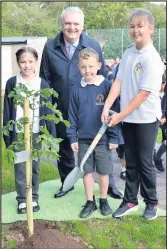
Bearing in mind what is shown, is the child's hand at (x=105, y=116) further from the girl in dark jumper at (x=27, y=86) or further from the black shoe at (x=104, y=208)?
the black shoe at (x=104, y=208)

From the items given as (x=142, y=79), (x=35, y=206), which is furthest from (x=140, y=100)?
(x=35, y=206)

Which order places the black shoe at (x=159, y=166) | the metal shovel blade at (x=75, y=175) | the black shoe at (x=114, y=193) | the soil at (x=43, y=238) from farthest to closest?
1. the black shoe at (x=159, y=166)
2. the black shoe at (x=114, y=193)
3. the metal shovel blade at (x=75, y=175)
4. the soil at (x=43, y=238)

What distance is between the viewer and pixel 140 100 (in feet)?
9.33

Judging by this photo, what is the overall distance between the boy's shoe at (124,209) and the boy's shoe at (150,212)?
0.11 m

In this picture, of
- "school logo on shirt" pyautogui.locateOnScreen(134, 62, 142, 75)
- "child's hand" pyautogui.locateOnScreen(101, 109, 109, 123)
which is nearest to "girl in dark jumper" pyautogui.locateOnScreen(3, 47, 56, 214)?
"child's hand" pyautogui.locateOnScreen(101, 109, 109, 123)

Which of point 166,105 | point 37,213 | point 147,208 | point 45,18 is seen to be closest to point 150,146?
point 147,208

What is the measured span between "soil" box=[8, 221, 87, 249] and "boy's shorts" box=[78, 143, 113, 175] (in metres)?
0.59

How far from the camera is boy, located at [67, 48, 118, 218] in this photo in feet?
9.98

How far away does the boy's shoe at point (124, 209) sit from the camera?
3.33 metres

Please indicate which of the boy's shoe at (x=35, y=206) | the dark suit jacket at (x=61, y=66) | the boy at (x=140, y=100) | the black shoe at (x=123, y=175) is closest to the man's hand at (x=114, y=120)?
the boy at (x=140, y=100)

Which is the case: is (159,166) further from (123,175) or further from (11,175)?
(11,175)

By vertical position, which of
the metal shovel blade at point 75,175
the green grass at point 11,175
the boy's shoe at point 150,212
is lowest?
the boy's shoe at point 150,212

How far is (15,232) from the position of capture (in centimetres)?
308

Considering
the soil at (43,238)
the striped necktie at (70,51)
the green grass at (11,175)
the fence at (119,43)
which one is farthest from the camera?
the fence at (119,43)
